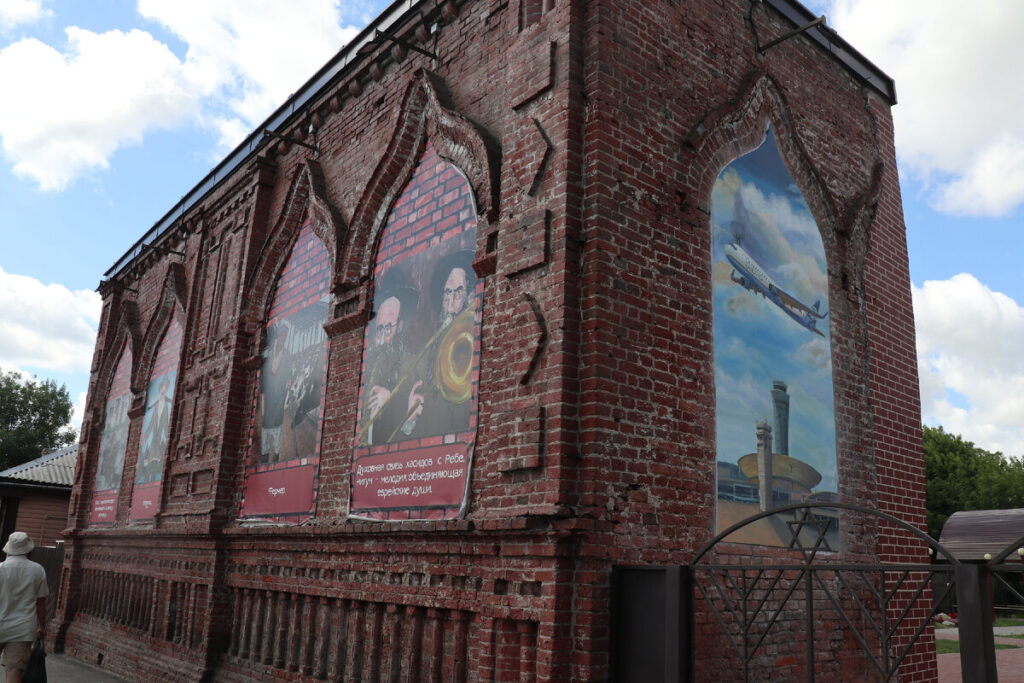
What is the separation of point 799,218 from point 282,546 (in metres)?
6.10

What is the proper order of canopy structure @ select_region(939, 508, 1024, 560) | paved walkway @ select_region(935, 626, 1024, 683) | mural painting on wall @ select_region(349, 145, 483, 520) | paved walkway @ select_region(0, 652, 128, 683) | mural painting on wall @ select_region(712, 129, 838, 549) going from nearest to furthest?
mural painting on wall @ select_region(712, 129, 838, 549), mural painting on wall @ select_region(349, 145, 483, 520), paved walkway @ select_region(935, 626, 1024, 683), paved walkway @ select_region(0, 652, 128, 683), canopy structure @ select_region(939, 508, 1024, 560)

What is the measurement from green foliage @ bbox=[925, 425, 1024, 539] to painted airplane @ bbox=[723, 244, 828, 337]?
33.2 m

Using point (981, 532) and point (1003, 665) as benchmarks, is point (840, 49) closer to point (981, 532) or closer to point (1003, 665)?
point (1003, 665)

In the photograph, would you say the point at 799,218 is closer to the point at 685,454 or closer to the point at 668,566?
the point at 685,454

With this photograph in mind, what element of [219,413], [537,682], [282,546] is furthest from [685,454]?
[219,413]

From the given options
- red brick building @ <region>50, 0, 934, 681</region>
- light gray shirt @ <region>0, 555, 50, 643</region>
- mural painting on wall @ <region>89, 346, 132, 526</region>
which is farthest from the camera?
mural painting on wall @ <region>89, 346, 132, 526</region>

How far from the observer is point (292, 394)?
9109 millimetres

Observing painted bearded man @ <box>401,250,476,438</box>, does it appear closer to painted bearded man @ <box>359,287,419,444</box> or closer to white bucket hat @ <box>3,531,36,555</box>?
painted bearded man @ <box>359,287,419,444</box>

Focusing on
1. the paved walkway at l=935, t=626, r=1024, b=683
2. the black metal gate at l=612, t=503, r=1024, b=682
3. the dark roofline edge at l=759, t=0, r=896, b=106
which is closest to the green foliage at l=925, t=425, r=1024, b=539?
the paved walkway at l=935, t=626, r=1024, b=683

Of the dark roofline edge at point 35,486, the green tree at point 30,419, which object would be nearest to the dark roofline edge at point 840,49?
the dark roofline edge at point 35,486

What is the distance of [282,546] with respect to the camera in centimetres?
819

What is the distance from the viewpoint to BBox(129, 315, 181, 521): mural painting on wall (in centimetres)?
1245

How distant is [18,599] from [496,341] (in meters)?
4.94

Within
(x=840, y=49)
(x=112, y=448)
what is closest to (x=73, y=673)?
(x=112, y=448)
